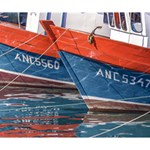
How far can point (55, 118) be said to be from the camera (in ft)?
11.9

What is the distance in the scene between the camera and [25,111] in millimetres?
3686

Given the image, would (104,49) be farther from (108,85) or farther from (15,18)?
(15,18)

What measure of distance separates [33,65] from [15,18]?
1.39ft

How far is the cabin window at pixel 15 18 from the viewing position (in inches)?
129

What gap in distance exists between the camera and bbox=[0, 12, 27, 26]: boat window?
3.27m

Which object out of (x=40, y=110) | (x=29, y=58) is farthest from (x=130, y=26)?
(x=40, y=110)

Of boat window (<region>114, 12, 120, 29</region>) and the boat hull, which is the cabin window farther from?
boat window (<region>114, 12, 120, 29</region>)

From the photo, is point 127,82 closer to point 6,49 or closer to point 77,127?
point 77,127

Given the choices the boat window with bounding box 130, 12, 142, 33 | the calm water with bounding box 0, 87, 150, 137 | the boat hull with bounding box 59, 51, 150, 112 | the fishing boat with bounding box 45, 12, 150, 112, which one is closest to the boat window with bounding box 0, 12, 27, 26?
the fishing boat with bounding box 45, 12, 150, 112

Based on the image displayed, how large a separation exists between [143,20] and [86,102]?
0.81 metres
